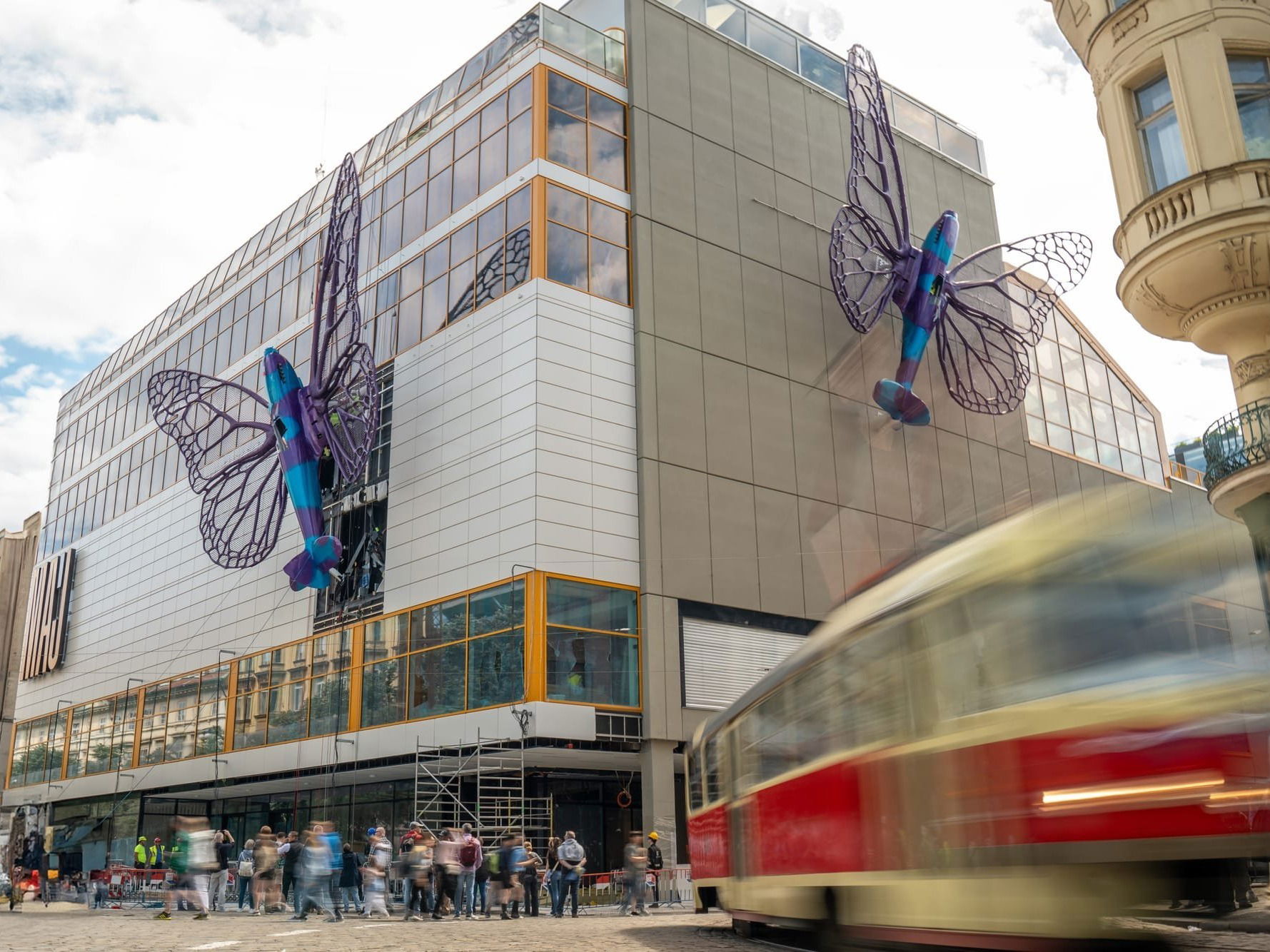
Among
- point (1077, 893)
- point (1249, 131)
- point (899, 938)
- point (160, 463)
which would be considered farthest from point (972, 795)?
point (160, 463)

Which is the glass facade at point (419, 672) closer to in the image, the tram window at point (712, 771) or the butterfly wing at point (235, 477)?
the butterfly wing at point (235, 477)

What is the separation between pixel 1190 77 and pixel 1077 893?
18.7 metres

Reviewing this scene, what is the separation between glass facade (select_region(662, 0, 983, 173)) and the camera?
40531 millimetres

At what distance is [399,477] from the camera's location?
35.9m

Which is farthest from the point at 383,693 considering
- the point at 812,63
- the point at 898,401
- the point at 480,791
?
the point at 812,63

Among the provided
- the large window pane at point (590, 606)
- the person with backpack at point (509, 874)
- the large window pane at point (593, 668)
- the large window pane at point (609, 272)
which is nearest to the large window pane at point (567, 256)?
the large window pane at point (609, 272)

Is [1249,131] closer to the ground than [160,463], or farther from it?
closer to the ground

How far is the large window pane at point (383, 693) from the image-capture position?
33.6 meters

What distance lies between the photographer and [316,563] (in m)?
35.7

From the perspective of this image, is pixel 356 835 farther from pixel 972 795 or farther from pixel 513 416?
pixel 972 795

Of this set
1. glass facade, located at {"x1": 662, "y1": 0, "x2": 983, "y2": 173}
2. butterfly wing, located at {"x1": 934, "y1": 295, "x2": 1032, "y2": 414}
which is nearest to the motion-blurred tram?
butterfly wing, located at {"x1": 934, "y1": 295, "x2": 1032, "y2": 414}

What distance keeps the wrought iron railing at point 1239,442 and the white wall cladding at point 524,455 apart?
15269mm

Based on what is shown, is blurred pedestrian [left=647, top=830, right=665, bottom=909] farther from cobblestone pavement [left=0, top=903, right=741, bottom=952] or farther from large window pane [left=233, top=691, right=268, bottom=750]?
large window pane [left=233, top=691, right=268, bottom=750]

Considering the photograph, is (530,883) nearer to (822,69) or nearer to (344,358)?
(344,358)
